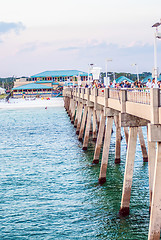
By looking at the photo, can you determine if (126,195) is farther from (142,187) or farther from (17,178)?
(17,178)

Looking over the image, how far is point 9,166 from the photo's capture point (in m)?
26.6

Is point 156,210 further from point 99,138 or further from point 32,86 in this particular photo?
point 32,86

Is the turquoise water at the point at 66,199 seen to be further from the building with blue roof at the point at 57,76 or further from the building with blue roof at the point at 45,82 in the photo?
the building with blue roof at the point at 57,76

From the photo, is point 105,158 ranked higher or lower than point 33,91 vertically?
lower

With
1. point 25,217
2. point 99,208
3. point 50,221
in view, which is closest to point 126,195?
point 99,208

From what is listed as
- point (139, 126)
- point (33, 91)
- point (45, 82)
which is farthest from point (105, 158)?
point (45, 82)

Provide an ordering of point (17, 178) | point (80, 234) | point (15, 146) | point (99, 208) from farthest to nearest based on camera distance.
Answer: point (15, 146)
point (17, 178)
point (99, 208)
point (80, 234)

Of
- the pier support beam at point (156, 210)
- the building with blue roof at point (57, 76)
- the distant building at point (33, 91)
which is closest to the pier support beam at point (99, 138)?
the pier support beam at point (156, 210)

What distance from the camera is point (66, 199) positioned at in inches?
716

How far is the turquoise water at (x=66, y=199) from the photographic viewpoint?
14469 mm

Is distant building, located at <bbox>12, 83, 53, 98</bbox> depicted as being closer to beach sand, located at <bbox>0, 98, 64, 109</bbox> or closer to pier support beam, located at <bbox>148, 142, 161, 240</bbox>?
beach sand, located at <bbox>0, 98, 64, 109</bbox>

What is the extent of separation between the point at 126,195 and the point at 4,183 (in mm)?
8324

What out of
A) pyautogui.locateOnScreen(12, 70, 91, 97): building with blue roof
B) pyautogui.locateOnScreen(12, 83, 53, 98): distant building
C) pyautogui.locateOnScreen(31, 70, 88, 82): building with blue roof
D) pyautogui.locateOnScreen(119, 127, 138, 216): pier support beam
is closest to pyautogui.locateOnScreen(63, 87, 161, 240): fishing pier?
pyautogui.locateOnScreen(119, 127, 138, 216): pier support beam

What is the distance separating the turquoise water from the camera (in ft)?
47.5
